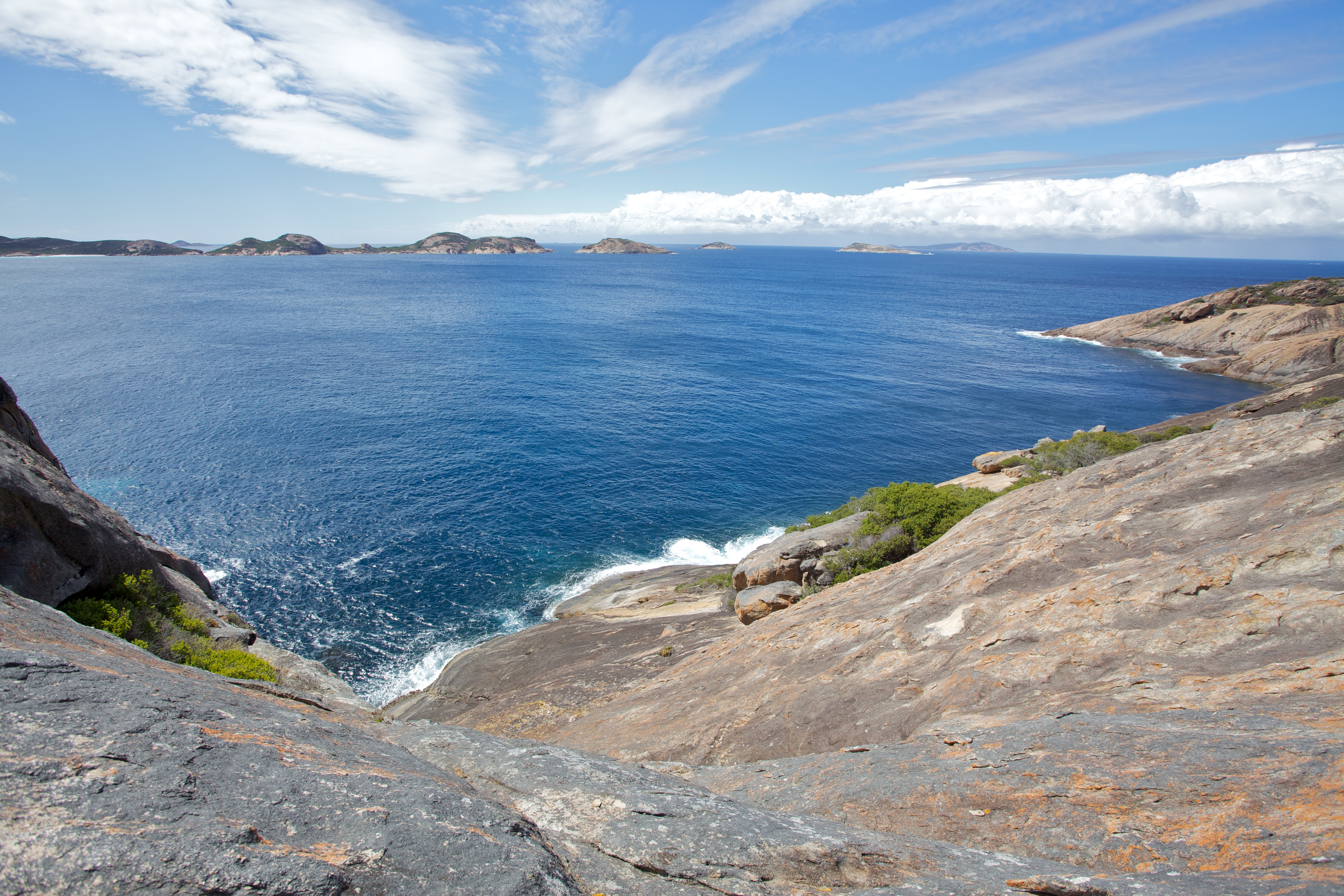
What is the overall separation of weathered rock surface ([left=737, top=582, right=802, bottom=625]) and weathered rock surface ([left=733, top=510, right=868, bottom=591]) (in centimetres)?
92

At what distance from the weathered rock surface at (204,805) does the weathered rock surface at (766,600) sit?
67.5 feet

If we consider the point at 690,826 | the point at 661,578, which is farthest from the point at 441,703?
the point at 690,826

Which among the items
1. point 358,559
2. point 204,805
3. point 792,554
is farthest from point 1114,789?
point 358,559

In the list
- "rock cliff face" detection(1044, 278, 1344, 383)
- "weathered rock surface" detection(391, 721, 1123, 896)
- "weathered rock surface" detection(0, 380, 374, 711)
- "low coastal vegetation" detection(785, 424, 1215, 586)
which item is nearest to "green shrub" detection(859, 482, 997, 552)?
"low coastal vegetation" detection(785, 424, 1215, 586)

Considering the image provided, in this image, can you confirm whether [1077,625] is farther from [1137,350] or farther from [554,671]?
[1137,350]

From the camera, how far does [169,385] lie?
74750 mm

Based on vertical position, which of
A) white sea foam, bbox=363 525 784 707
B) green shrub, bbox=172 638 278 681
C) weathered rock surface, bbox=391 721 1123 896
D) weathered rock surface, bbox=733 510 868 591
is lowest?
white sea foam, bbox=363 525 784 707

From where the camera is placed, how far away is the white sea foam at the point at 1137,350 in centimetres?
10856

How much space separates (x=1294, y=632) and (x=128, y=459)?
75177 mm

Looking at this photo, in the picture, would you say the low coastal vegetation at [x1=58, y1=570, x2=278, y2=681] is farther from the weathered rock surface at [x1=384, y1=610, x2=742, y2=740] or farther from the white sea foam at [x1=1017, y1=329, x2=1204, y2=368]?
the white sea foam at [x1=1017, y1=329, x2=1204, y2=368]

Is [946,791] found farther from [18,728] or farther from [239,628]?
[239,628]

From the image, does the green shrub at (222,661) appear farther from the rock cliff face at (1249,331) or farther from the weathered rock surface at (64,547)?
the rock cliff face at (1249,331)

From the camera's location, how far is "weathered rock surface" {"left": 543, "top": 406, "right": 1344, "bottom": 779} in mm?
12273

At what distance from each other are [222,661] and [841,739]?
1892 cm
